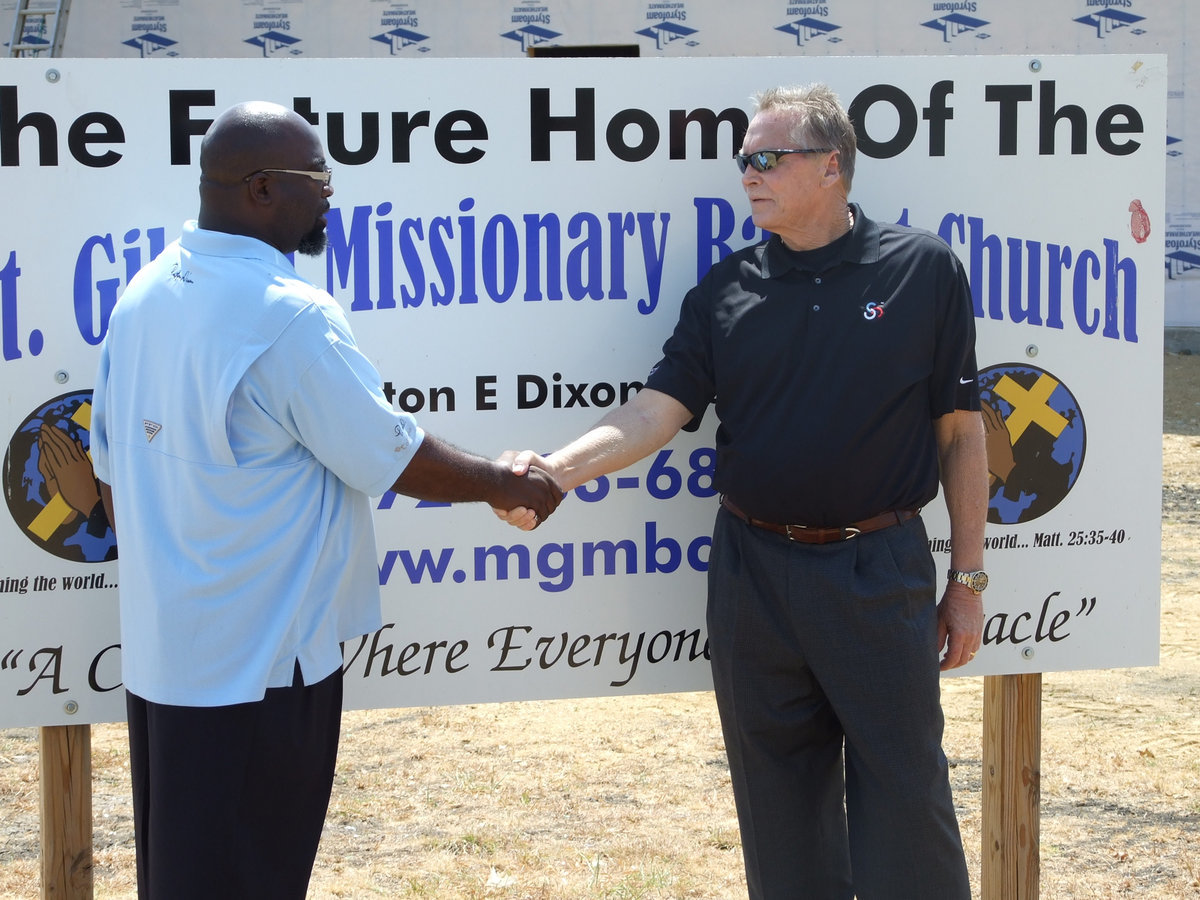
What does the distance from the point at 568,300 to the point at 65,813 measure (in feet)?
5.28

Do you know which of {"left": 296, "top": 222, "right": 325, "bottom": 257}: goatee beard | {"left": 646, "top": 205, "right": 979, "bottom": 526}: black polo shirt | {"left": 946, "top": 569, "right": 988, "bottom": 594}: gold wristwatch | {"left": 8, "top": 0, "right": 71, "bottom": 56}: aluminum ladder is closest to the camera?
{"left": 296, "top": 222, "right": 325, "bottom": 257}: goatee beard

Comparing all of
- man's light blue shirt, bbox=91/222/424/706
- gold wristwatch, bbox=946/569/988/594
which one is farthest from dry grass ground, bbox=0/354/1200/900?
man's light blue shirt, bbox=91/222/424/706

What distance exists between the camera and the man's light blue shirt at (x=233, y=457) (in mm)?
2055

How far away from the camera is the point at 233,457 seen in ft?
6.79

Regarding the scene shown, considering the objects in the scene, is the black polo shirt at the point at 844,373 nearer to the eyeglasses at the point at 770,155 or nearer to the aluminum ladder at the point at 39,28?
the eyeglasses at the point at 770,155

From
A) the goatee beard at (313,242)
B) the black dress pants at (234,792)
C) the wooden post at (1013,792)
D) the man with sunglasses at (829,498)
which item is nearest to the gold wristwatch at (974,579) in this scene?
the man with sunglasses at (829,498)

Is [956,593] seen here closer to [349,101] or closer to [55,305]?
[349,101]

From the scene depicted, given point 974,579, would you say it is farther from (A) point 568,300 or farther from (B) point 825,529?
(A) point 568,300

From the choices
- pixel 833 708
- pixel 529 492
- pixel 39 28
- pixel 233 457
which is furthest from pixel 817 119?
pixel 39 28

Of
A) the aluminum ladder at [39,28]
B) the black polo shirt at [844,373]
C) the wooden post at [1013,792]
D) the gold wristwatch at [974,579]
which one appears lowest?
the wooden post at [1013,792]

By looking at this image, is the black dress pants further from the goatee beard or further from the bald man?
the goatee beard

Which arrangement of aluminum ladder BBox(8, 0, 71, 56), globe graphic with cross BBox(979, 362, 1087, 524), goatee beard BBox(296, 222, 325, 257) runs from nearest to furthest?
goatee beard BBox(296, 222, 325, 257) → globe graphic with cross BBox(979, 362, 1087, 524) → aluminum ladder BBox(8, 0, 71, 56)

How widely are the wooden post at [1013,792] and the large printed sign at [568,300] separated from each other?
0.11 metres

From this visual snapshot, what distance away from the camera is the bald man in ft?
6.77
